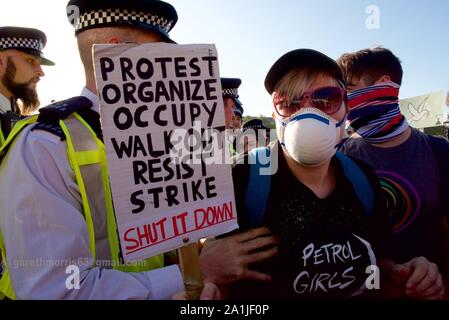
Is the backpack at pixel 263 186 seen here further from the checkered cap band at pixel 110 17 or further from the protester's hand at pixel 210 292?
the checkered cap band at pixel 110 17

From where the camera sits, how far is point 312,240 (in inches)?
75.5

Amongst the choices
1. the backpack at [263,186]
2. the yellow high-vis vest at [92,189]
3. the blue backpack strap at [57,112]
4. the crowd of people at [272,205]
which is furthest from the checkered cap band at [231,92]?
Result: the yellow high-vis vest at [92,189]

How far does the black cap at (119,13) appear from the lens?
1706mm

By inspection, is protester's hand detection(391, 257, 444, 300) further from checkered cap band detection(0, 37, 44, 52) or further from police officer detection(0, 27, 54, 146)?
checkered cap band detection(0, 37, 44, 52)

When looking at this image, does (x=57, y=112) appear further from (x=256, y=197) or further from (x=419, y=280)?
(x=419, y=280)

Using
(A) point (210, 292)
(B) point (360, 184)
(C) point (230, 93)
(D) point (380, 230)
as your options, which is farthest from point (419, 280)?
(C) point (230, 93)

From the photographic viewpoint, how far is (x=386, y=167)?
2.71 m

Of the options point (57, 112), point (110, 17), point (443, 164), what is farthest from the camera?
point (443, 164)

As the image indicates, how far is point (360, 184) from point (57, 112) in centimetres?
170

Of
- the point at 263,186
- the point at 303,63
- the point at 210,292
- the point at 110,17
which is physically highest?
the point at 110,17

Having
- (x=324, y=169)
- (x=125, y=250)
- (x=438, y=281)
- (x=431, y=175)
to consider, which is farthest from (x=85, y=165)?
(x=431, y=175)

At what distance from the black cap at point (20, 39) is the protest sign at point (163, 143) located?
3.40m

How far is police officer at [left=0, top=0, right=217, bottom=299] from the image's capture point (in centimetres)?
135

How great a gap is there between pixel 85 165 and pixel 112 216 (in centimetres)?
26
